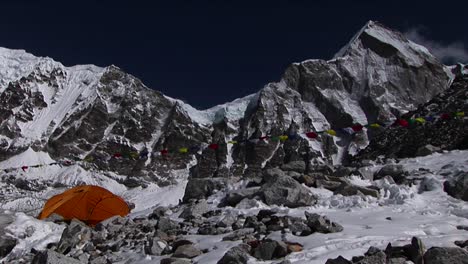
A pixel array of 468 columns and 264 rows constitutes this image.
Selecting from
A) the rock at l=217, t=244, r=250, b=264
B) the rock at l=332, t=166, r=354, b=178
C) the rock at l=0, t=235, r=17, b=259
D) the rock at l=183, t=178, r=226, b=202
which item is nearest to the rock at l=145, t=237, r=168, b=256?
the rock at l=217, t=244, r=250, b=264

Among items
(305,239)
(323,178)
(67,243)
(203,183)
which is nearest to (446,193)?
(323,178)

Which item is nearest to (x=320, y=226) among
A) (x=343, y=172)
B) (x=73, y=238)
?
(x=73, y=238)

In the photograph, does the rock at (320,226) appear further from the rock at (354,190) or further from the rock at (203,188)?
the rock at (203,188)

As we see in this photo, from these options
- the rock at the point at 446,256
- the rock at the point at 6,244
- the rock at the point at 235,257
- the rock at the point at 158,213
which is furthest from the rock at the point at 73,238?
the rock at the point at 446,256

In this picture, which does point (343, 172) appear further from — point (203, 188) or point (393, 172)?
point (203, 188)

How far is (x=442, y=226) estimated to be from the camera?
1153 cm

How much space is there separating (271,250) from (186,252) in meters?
1.99

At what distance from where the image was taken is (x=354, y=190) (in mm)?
16047

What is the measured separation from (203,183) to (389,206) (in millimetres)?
7759

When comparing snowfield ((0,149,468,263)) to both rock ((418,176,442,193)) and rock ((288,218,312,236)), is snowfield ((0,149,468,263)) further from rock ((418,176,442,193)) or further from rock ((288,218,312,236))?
rock ((288,218,312,236))

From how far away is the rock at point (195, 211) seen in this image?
51.4 feet

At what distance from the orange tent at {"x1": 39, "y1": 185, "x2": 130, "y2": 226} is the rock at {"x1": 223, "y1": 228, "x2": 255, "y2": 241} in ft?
34.9

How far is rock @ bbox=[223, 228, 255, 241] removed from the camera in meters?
12.2

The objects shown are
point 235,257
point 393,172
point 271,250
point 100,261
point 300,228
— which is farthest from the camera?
point 393,172
